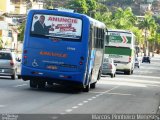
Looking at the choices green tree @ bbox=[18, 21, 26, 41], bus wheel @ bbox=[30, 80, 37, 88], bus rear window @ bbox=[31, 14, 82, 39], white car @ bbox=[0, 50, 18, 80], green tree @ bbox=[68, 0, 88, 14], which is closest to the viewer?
bus rear window @ bbox=[31, 14, 82, 39]

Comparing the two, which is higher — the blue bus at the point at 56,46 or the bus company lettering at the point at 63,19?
the bus company lettering at the point at 63,19

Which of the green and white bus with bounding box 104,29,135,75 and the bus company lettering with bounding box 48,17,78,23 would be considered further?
the green and white bus with bounding box 104,29,135,75

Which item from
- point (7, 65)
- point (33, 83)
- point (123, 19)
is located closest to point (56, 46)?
point (33, 83)

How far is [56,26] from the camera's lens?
26297 millimetres

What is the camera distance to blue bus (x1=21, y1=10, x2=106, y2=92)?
26062 mm

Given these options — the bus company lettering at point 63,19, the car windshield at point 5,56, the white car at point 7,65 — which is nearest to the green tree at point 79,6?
the car windshield at point 5,56

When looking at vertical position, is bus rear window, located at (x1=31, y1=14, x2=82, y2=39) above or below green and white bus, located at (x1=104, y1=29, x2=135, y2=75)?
above

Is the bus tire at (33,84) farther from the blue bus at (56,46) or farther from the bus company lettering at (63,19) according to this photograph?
the bus company lettering at (63,19)

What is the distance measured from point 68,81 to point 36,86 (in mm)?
2425

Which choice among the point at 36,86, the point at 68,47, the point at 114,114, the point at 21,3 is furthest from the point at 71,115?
the point at 21,3

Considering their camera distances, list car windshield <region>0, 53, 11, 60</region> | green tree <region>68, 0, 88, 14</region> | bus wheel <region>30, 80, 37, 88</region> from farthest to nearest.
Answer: green tree <region>68, 0, 88, 14</region> → car windshield <region>0, 53, 11, 60</region> → bus wheel <region>30, 80, 37, 88</region>

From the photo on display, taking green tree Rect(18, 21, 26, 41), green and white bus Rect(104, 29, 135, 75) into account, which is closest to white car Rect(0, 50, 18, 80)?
green and white bus Rect(104, 29, 135, 75)

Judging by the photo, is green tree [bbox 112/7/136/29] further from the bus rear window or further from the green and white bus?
the bus rear window

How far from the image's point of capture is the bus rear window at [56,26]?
26.2m
